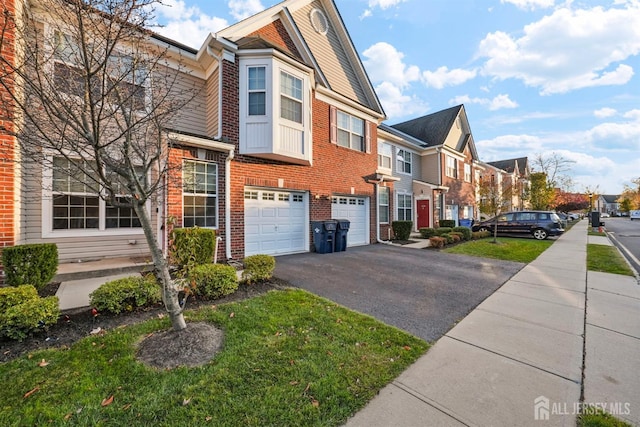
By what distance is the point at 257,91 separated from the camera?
831cm

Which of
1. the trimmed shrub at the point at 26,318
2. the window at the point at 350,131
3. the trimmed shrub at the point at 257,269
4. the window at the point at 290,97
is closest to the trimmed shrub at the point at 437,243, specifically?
the window at the point at 350,131

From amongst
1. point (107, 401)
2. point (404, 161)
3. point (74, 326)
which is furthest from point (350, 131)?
point (107, 401)

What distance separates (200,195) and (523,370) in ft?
25.2

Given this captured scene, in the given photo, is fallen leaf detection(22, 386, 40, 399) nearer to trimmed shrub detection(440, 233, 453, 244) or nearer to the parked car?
trimmed shrub detection(440, 233, 453, 244)

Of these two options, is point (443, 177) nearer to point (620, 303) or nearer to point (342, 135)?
point (342, 135)

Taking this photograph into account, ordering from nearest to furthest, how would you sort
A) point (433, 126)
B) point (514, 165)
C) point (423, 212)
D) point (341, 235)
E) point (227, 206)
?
point (227, 206), point (341, 235), point (423, 212), point (433, 126), point (514, 165)

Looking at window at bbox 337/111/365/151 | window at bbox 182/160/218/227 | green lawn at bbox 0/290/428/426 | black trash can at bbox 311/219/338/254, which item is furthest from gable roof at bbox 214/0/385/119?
green lawn at bbox 0/290/428/426

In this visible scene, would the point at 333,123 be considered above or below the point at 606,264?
above

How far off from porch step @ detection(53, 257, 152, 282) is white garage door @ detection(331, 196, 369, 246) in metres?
7.07

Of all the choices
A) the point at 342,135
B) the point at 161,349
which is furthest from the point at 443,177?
the point at 161,349

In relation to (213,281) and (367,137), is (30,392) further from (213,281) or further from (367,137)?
(367,137)

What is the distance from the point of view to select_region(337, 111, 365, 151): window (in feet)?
38.0

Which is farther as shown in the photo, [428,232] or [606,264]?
[428,232]

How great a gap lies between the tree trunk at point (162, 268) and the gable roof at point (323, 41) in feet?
24.9
